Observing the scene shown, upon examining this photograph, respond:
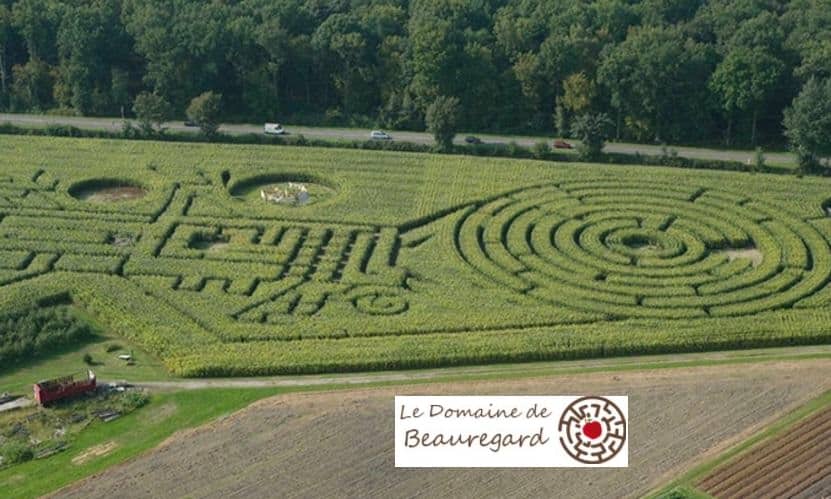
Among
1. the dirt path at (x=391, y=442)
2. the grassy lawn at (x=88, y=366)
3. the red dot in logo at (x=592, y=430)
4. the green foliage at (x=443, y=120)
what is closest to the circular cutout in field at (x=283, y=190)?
the green foliage at (x=443, y=120)

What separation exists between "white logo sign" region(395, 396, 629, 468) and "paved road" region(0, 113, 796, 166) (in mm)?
59054

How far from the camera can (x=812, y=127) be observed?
108 metres

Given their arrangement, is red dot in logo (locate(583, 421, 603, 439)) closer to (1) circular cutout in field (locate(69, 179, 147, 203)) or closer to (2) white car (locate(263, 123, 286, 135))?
(1) circular cutout in field (locate(69, 179, 147, 203))

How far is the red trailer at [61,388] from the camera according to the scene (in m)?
67.2

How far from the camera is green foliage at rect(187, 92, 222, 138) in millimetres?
114688

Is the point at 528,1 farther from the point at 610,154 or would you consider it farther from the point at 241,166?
the point at 241,166

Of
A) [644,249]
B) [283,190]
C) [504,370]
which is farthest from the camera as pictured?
[283,190]

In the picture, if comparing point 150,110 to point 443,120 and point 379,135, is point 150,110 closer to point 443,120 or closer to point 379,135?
point 379,135

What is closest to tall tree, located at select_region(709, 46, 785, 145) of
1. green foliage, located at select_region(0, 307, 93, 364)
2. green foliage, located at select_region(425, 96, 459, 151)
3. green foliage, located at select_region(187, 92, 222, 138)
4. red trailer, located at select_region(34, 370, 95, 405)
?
green foliage, located at select_region(425, 96, 459, 151)

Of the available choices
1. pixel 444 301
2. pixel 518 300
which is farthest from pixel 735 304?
pixel 444 301

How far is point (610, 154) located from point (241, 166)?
36.5 m

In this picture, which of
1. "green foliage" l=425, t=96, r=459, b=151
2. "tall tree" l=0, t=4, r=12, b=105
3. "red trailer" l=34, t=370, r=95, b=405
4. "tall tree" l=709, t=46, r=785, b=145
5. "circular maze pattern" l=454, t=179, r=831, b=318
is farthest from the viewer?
"tall tree" l=0, t=4, r=12, b=105

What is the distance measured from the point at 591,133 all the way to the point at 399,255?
31027 millimetres

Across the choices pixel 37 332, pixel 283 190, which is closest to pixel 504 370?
pixel 37 332
